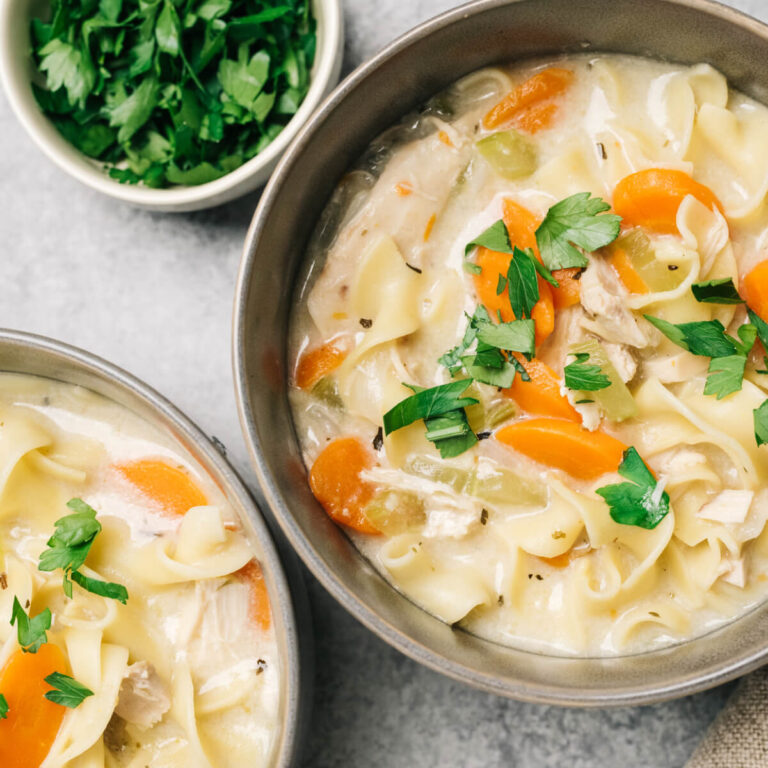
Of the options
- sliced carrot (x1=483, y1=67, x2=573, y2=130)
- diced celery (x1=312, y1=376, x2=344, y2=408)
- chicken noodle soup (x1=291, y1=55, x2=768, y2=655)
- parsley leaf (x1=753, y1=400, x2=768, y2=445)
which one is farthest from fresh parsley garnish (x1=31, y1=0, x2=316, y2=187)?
parsley leaf (x1=753, y1=400, x2=768, y2=445)

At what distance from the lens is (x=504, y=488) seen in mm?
3258

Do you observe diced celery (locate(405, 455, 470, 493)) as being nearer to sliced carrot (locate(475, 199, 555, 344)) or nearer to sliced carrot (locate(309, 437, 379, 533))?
sliced carrot (locate(309, 437, 379, 533))

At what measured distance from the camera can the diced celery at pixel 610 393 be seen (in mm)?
3180

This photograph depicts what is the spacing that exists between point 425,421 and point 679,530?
1.00 meters

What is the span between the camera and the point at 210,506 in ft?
11.3

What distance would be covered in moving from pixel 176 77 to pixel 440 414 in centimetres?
180

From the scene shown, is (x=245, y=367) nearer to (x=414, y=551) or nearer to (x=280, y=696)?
(x=414, y=551)

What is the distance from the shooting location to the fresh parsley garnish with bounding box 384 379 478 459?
321 centimetres

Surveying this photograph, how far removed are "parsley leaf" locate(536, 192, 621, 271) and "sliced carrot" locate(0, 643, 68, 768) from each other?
2.40 metres

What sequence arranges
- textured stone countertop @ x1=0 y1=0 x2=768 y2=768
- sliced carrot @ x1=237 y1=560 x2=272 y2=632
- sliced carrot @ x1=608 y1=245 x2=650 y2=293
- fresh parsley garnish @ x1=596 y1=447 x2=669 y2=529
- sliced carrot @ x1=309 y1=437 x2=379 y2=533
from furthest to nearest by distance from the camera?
textured stone countertop @ x1=0 y1=0 x2=768 y2=768, sliced carrot @ x1=237 y1=560 x2=272 y2=632, sliced carrot @ x1=309 y1=437 x2=379 y2=533, sliced carrot @ x1=608 y1=245 x2=650 y2=293, fresh parsley garnish @ x1=596 y1=447 x2=669 y2=529

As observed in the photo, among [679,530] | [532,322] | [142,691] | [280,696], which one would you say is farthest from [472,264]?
[142,691]

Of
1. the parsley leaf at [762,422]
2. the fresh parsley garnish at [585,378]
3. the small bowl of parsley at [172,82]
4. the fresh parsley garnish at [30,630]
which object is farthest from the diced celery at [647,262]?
the fresh parsley garnish at [30,630]

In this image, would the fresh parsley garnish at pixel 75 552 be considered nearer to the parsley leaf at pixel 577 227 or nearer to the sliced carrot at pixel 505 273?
the sliced carrot at pixel 505 273

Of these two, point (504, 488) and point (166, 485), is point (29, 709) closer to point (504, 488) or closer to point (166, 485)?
point (166, 485)
